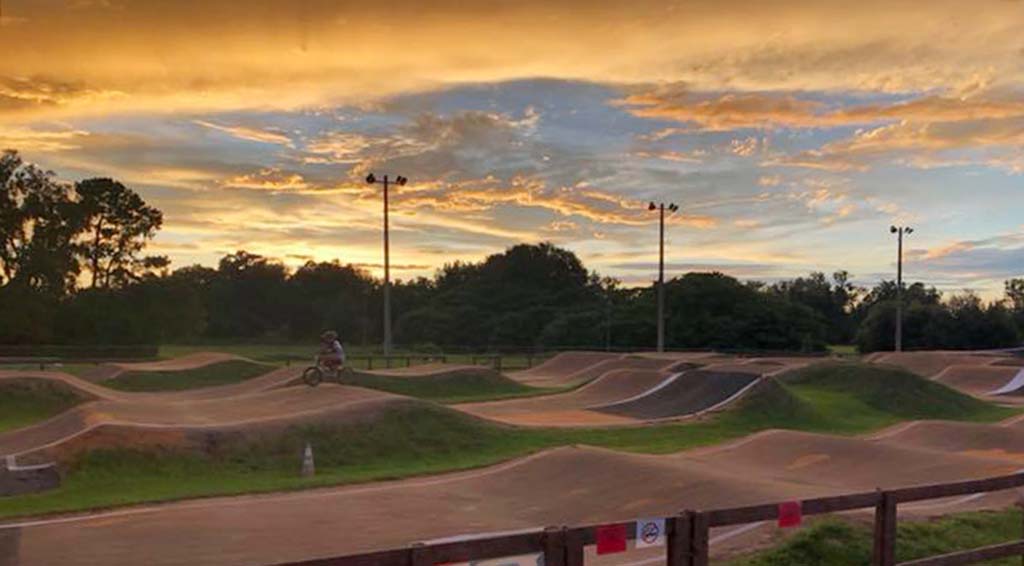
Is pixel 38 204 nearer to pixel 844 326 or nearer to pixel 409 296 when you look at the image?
pixel 409 296

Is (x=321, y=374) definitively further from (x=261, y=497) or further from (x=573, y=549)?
(x=573, y=549)

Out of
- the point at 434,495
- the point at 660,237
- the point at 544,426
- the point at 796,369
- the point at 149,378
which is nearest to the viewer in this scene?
the point at 434,495

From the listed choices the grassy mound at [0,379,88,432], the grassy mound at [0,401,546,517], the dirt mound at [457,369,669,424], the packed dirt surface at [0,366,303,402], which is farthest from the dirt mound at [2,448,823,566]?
the packed dirt surface at [0,366,303,402]

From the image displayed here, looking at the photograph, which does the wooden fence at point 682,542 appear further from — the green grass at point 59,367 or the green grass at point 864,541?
the green grass at point 59,367

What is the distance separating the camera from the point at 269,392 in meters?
27.4

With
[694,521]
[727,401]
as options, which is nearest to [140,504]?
[694,521]

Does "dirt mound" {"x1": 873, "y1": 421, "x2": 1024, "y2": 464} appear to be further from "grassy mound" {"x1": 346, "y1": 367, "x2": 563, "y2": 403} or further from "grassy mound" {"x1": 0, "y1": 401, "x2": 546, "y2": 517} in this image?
"grassy mound" {"x1": 346, "y1": 367, "x2": 563, "y2": 403}

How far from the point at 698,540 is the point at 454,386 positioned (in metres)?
29.0

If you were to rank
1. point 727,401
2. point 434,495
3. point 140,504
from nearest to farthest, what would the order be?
point 140,504 → point 434,495 → point 727,401

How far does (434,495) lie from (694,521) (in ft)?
31.6

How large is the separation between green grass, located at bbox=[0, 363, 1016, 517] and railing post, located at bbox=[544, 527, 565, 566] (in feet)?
35.9

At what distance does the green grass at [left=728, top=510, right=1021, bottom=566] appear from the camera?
935 cm

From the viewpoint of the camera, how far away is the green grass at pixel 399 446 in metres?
15.6

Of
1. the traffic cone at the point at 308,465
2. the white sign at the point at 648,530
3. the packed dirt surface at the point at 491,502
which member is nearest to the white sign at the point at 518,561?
the white sign at the point at 648,530
